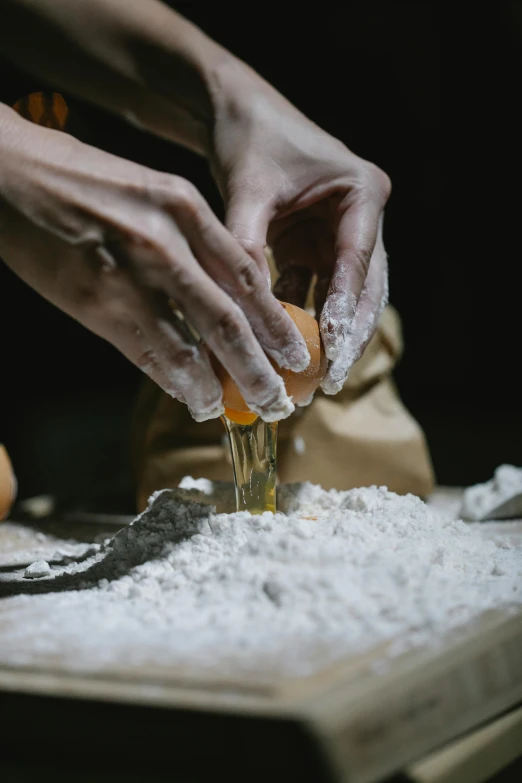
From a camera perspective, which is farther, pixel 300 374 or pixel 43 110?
pixel 43 110

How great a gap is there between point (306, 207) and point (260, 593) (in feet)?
1.99

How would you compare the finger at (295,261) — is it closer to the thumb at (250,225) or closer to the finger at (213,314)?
the thumb at (250,225)

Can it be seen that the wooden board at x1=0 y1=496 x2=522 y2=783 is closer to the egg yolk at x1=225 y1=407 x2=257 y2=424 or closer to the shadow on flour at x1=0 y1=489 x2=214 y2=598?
the shadow on flour at x1=0 y1=489 x2=214 y2=598

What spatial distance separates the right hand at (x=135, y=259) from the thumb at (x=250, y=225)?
0.38 feet

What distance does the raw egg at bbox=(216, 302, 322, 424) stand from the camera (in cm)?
85

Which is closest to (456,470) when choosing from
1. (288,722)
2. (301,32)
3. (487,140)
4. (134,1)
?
(487,140)

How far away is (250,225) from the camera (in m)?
0.95

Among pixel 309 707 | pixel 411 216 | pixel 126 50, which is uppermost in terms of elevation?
pixel 126 50

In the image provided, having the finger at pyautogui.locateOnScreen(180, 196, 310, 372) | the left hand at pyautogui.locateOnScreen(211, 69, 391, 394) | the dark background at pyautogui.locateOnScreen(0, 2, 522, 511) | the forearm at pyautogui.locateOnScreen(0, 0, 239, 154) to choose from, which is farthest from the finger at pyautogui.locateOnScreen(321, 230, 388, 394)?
the dark background at pyautogui.locateOnScreen(0, 2, 522, 511)

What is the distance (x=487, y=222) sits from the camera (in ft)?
6.98

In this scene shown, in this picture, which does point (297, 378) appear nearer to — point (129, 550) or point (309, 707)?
point (129, 550)

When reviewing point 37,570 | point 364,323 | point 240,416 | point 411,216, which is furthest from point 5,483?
point 411,216

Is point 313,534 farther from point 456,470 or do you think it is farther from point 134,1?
point 456,470

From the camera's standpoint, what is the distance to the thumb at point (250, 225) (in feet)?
2.95
